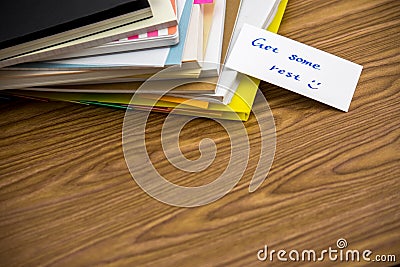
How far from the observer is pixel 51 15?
2.29 ft

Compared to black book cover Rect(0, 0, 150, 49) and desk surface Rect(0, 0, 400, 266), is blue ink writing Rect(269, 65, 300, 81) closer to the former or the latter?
desk surface Rect(0, 0, 400, 266)

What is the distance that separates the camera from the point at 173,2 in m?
0.75

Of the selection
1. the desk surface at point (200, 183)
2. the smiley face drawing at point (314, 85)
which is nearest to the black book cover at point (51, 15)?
the desk surface at point (200, 183)

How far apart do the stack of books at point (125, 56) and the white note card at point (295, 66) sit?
0.07ft

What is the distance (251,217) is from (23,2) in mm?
396

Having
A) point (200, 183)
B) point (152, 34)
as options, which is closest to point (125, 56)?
point (152, 34)

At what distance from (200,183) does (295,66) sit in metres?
0.21

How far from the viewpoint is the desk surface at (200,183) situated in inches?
26.2

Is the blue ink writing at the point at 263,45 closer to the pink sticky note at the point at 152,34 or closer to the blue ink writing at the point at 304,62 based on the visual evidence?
the blue ink writing at the point at 304,62

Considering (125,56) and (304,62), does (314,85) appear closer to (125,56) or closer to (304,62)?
(304,62)

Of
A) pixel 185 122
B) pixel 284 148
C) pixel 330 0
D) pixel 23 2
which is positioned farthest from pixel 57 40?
pixel 330 0

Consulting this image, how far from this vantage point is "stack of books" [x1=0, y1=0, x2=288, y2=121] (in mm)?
696

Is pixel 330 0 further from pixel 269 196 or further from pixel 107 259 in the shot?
pixel 107 259

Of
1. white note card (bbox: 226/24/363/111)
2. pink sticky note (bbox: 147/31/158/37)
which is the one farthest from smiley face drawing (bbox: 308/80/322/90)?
pink sticky note (bbox: 147/31/158/37)
